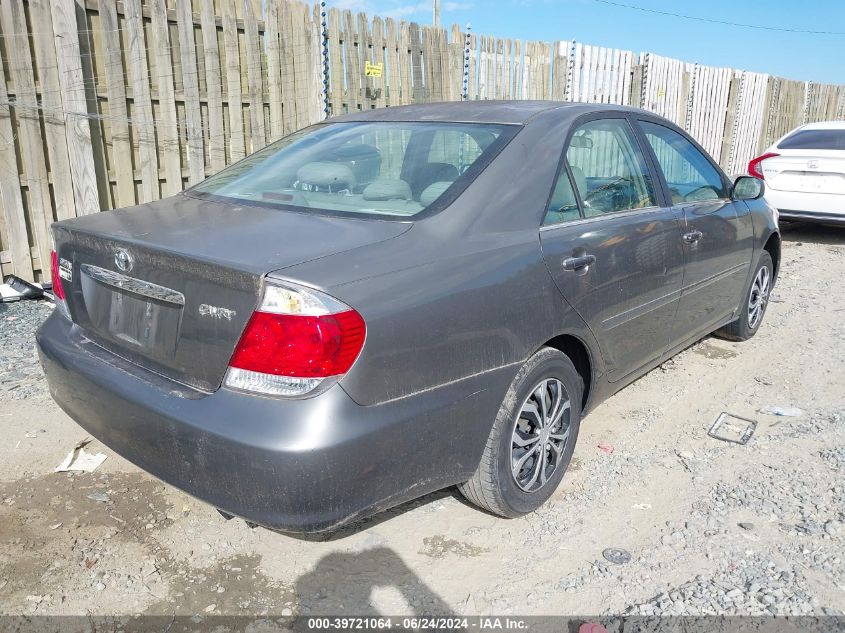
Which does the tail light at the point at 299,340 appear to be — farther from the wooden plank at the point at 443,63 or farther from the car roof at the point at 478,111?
the wooden plank at the point at 443,63

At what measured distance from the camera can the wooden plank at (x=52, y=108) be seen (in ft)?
17.5

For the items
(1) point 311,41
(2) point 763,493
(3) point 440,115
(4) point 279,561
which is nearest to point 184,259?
(4) point 279,561

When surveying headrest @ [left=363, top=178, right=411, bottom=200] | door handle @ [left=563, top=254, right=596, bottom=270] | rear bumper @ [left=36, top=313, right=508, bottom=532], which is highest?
headrest @ [left=363, top=178, right=411, bottom=200]

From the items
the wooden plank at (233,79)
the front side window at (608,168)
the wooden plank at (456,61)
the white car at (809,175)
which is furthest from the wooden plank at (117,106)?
the white car at (809,175)

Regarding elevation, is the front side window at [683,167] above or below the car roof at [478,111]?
below

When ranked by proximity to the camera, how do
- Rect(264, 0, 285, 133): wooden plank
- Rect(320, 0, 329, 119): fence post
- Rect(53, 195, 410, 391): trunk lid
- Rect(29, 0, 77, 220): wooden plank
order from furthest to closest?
Rect(320, 0, 329, 119): fence post
Rect(264, 0, 285, 133): wooden plank
Rect(29, 0, 77, 220): wooden plank
Rect(53, 195, 410, 391): trunk lid

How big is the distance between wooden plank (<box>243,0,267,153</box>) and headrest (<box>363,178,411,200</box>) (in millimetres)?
3963

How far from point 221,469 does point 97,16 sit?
197 inches

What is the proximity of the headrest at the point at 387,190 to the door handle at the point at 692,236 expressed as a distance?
1757 mm

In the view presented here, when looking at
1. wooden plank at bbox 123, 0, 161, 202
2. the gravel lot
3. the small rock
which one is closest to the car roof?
the gravel lot

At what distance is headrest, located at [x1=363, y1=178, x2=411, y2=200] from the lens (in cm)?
278

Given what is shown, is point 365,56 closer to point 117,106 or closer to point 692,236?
point 117,106

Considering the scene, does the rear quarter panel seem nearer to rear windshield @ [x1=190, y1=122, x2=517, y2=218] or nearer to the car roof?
rear windshield @ [x1=190, y1=122, x2=517, y2=218]

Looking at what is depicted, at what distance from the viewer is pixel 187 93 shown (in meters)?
6.17
